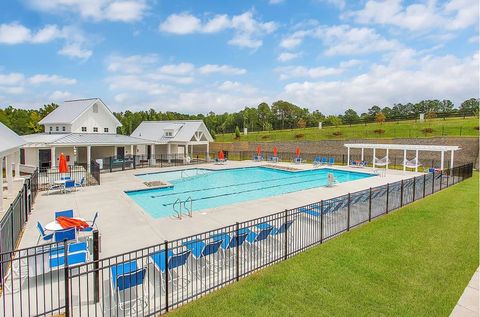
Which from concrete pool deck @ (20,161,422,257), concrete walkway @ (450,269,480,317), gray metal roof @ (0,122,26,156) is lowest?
concrete walkway @ (450,269,480,317)

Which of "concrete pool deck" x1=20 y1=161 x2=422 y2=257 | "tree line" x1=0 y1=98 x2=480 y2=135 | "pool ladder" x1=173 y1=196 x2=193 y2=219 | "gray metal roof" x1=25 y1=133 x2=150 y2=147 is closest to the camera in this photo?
"concrete pool deck" x1=20 y1=161 x2=422 y2=257

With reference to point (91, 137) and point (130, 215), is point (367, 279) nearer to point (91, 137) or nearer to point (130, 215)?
point (130, 215)

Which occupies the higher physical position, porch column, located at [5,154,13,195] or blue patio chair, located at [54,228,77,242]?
porch column, located at [5,154,13,195]

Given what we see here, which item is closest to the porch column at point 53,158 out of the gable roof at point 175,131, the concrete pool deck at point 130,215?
the concrete pool deck at point 130,215

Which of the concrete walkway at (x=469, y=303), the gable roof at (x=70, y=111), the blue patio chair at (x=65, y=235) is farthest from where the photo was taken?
the gable roof at (x=70, y=111)

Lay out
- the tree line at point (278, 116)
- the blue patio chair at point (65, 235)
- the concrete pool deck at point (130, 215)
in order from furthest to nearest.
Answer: the tree line at point (278, 116) → the concrete pool deck at point (130, 215) → the blue patio chair at point (65, 235)

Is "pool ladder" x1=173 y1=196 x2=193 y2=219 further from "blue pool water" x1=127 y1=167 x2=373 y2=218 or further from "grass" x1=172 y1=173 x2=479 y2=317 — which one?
"grass" x1=172 y1=173 x2=479 y2=317

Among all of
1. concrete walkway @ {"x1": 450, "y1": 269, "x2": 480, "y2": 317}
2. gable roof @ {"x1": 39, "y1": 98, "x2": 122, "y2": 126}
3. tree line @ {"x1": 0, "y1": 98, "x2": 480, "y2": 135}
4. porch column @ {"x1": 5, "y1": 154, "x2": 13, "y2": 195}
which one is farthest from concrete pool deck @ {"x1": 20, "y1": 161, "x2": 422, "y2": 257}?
tree line @ {"x1": 0, "y1": 98, "x2": 480, "y2": 135}

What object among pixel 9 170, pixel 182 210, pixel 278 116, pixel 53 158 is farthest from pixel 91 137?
pixel 278 116

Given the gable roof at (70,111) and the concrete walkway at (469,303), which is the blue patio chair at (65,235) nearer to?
the concrete walkway at (469,303)

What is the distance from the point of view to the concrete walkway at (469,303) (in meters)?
5.07

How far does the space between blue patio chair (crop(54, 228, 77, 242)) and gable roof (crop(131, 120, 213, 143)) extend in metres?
26.4

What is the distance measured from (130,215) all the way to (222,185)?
33.8 feet

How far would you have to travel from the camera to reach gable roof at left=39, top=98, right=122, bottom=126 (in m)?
29.1
